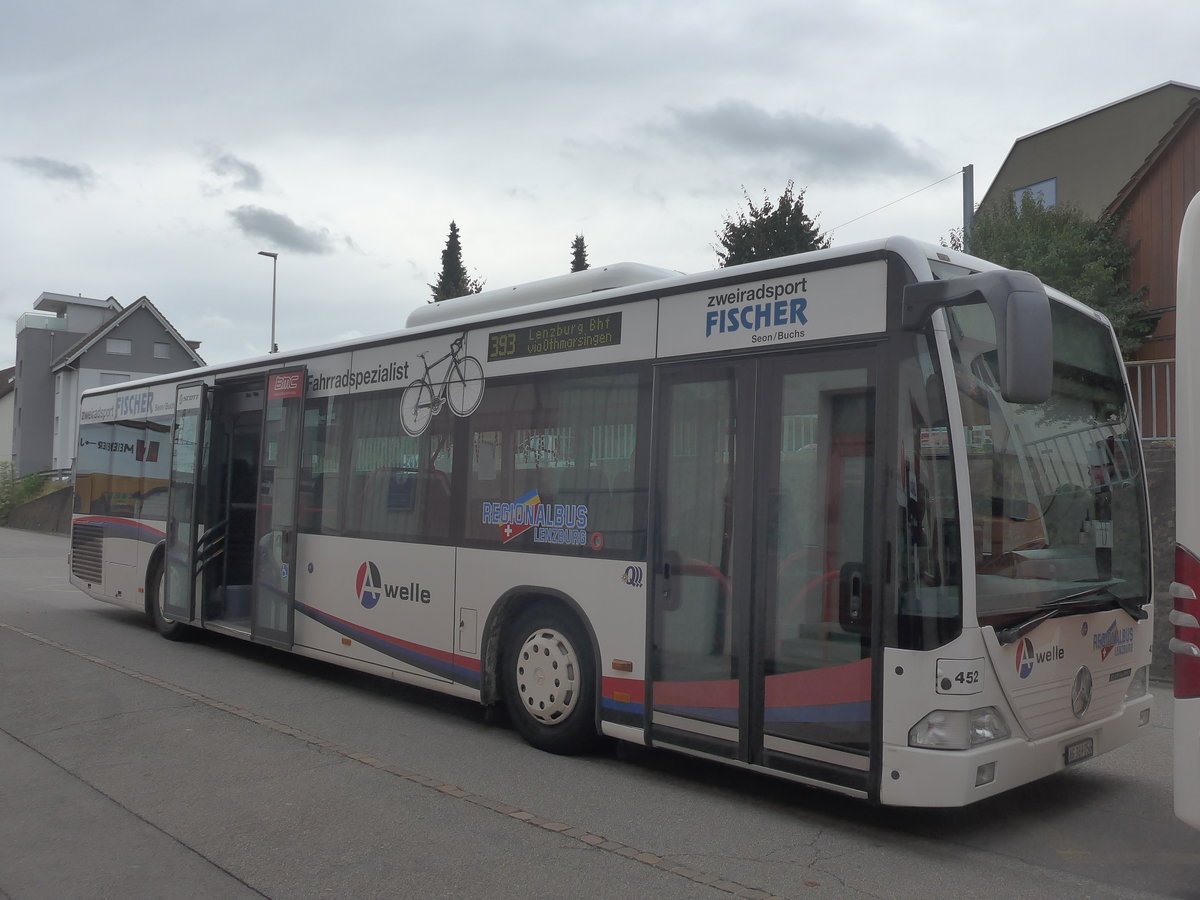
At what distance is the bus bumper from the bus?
2 centimetres

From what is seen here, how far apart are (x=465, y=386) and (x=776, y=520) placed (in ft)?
10.0

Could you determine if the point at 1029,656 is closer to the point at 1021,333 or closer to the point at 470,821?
the point at 1021,333

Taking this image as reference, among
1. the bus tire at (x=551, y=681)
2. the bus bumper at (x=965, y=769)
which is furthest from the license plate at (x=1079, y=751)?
the bus tire at (x=551, y=681)

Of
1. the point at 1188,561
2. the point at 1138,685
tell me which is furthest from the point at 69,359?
the point at 1188,561

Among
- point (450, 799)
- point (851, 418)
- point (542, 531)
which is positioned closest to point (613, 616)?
point (542, 531)

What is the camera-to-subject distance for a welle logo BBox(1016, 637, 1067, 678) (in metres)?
5.03

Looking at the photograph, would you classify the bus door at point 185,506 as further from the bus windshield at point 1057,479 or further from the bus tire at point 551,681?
the bus windshield at point 1057,479

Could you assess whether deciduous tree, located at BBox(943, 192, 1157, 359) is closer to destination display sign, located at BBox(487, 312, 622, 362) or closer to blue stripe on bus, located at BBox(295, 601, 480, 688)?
destination display sign, located at BBox(487, 312, 622, 362)

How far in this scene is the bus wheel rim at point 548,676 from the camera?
22.1 feet

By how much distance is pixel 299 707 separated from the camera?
8422 mm

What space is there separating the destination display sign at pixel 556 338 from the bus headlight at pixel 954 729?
3.00 meters

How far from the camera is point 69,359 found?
190ft

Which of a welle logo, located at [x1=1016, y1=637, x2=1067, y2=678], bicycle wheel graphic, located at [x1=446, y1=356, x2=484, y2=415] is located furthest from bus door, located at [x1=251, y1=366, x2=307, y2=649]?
a welle logo, located at [x1=1016, y1=637, x2=1067, y2=678]

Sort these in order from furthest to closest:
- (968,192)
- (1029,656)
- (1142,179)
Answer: (1142,179)
(968,192)
(1029,656)
